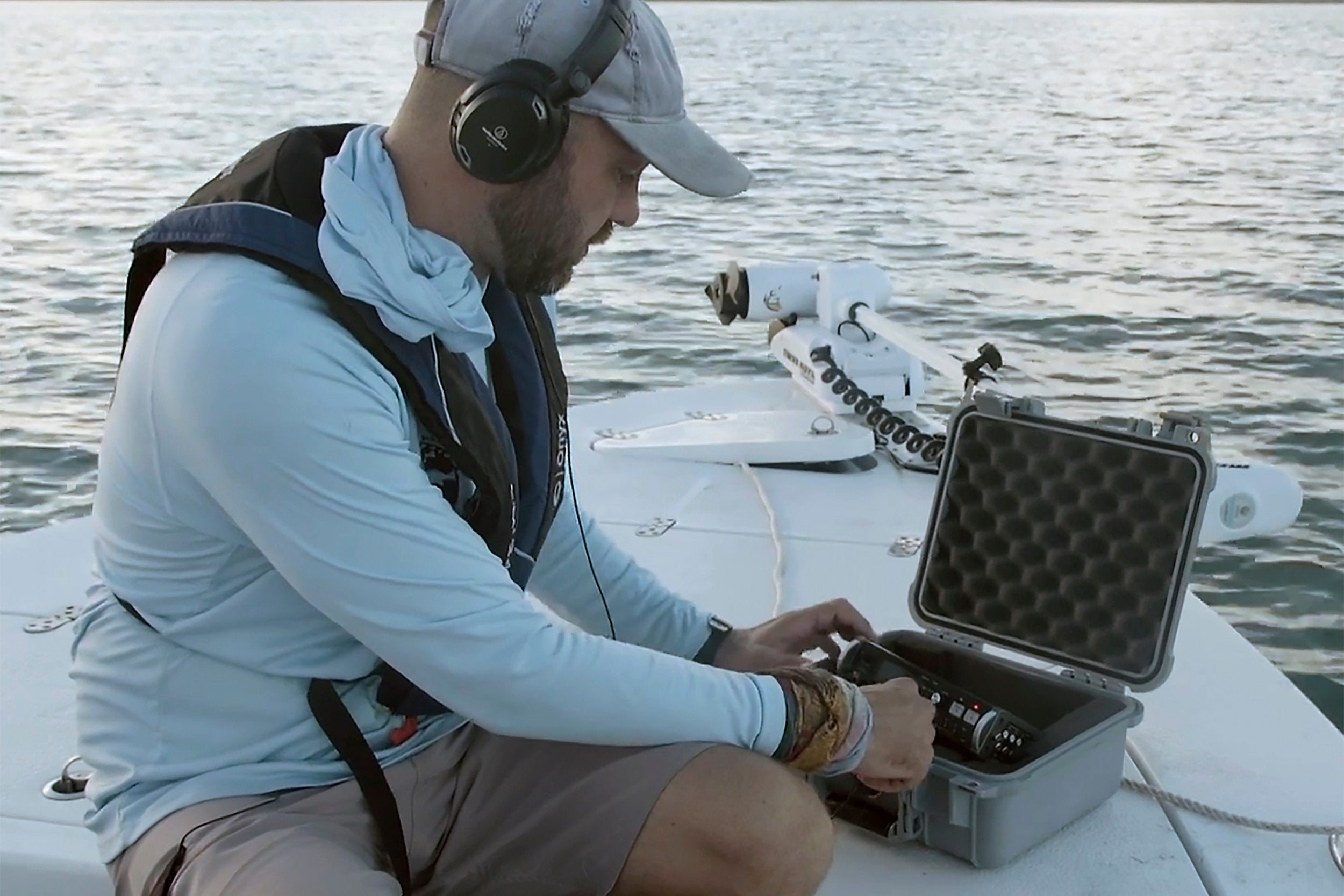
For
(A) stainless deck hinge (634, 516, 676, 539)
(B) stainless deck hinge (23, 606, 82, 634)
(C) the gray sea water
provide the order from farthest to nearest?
(C) the gray sea water → (A) stainless deck hinge (634, 516, 676, 539) → (B) stainless deck hinge (23, 606, 82, 634)

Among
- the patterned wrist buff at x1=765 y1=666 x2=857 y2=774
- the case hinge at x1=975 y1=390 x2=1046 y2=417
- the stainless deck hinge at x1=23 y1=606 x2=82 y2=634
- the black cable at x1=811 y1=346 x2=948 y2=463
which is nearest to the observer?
the patterned wrist buff at x1=765 y1=666 x2=857 y2=774

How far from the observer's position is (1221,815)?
2076 mm

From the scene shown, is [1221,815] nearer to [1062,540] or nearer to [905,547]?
[1062,540]

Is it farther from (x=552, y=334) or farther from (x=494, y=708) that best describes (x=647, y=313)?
(x=494, y=708)

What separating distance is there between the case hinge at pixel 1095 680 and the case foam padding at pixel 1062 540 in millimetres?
21

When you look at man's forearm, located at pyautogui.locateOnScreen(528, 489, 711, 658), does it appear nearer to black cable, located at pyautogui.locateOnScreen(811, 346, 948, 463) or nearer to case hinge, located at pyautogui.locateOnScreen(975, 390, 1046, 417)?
case hinge, located at pyautogui.locateOnScreen(975, 390, 1046, 417)

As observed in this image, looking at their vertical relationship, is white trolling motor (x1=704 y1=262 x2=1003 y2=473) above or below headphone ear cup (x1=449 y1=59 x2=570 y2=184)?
below

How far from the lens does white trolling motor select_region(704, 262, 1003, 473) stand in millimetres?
3689

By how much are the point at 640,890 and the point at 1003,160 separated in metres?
14.0

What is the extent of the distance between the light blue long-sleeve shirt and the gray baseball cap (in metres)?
0.16

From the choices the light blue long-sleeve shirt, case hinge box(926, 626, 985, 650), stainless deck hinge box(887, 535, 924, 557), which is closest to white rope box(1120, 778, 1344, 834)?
case hinge box(926, 626, 985, 650)

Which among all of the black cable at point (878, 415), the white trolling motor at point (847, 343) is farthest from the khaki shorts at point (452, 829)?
the black cable at point (878, 415)

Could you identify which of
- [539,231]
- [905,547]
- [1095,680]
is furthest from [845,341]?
[539,231]

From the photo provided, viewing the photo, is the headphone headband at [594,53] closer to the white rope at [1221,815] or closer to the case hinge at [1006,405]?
the case hinge at [1006,405]
